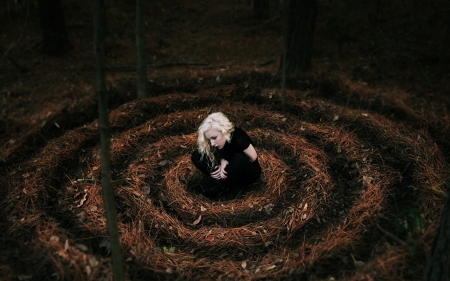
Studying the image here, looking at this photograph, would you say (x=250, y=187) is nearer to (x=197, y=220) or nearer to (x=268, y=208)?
(x=268, y=208)

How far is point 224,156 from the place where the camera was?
13.9ft

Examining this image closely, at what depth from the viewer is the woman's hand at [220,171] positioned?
417 cm

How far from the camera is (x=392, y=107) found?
545 cm

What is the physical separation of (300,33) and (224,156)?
3.09 m

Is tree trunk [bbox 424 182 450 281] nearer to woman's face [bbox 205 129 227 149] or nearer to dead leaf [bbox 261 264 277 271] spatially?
dead leaf [bbox 261 264 277 271]

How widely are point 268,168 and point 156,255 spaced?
1792 mm

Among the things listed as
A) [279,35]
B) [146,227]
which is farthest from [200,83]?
[279,35]

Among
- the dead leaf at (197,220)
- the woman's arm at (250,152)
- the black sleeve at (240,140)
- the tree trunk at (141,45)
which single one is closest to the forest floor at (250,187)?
the dead leaf at (197,220)

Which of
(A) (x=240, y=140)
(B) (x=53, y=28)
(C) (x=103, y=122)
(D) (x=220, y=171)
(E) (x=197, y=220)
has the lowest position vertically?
(E) (x=197, y=220)

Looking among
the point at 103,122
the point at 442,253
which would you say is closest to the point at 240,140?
the point at 103,122

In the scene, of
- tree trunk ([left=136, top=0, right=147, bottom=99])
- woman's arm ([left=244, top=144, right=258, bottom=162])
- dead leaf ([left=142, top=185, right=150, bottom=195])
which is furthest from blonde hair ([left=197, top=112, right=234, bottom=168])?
tree trunk ([left=136, top=0, right=147, bottom=99])

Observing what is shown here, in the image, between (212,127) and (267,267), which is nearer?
(267,267)

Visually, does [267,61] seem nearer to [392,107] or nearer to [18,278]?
[392,107]

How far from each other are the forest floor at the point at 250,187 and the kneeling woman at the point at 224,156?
20 centimetres
